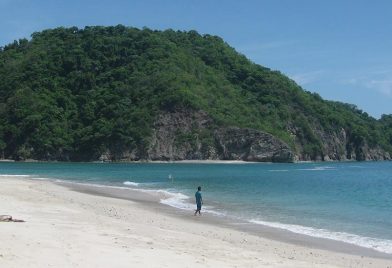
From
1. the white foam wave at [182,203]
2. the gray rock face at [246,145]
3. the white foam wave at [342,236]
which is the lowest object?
the white foam wave at [342,236]

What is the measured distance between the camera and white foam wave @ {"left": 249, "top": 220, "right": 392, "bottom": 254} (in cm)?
1873

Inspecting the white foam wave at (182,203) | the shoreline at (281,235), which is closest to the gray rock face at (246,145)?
the white foam wave at (182,203)

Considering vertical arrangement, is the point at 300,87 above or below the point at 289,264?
above

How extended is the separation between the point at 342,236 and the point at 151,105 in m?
119

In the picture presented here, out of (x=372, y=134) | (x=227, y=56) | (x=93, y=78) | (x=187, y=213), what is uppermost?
(x=227, y=56)

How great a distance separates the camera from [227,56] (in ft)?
582

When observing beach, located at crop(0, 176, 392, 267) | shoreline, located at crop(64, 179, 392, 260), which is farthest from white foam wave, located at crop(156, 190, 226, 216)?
beach, located at crop(0, 176, 392, 267)

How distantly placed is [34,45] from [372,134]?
378ft

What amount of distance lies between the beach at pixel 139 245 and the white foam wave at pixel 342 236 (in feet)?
6.05

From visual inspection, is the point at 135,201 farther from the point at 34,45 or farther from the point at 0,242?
the point at 34,45

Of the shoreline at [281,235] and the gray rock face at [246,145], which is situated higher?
the gray rock face at [246,145]

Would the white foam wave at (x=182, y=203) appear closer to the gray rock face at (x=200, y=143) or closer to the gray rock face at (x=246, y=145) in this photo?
the gray rock face at (x=200, y=143)

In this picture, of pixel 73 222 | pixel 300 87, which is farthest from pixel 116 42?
pixel 73 222

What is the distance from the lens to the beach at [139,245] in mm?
12000
